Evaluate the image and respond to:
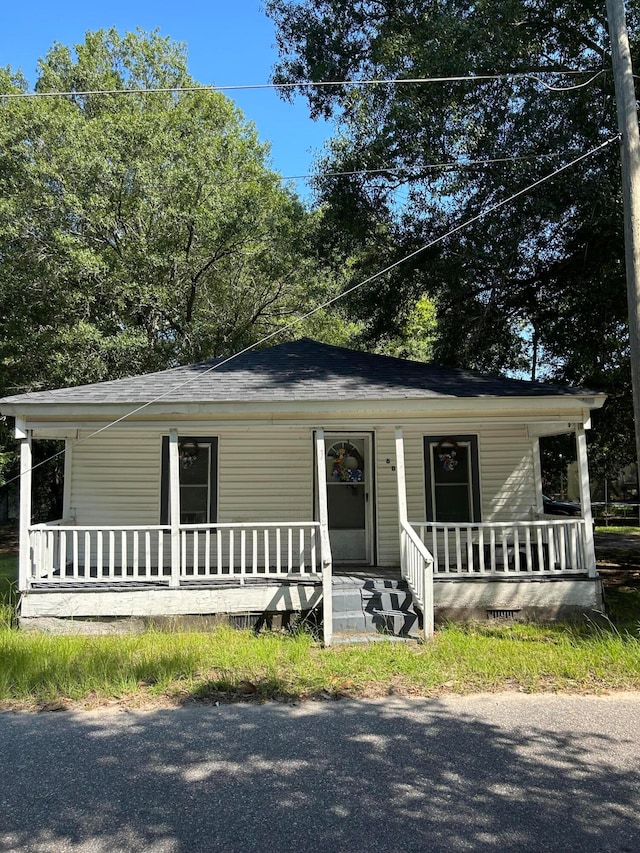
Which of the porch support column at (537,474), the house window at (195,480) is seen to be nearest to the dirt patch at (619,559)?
the porch support column at (537,474)

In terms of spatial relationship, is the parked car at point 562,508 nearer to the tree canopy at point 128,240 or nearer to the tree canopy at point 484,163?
the tree canopy at point 484,163

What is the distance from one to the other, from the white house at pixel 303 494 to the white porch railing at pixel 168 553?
37mm

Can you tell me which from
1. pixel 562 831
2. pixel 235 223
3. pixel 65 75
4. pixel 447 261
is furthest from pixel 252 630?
pixel 65 75

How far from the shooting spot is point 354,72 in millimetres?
12133

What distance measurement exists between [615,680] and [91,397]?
7048 millimetres

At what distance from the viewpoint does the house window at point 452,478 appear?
390 inches

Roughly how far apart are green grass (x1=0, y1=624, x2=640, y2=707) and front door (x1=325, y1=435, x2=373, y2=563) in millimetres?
Result: 2705

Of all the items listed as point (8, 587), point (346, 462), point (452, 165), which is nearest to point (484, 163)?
A: point (452, 165)

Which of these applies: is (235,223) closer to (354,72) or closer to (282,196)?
(282,196)

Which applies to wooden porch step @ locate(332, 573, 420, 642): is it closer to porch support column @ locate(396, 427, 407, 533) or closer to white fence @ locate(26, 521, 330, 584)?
Result: white fence @ locate(26, 521, 330, 584)

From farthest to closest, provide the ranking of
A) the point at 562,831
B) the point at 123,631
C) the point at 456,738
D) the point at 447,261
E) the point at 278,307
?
the point at 278,307
the point at 447,261
the point at 123,631
the point at 456,738
the point at 562,831

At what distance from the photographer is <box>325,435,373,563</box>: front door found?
9828 millimetres

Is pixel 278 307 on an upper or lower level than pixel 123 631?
upper

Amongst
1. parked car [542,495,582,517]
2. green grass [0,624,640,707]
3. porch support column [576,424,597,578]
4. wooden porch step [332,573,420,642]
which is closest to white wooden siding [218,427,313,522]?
wooden porch step [332,573,420,642]
